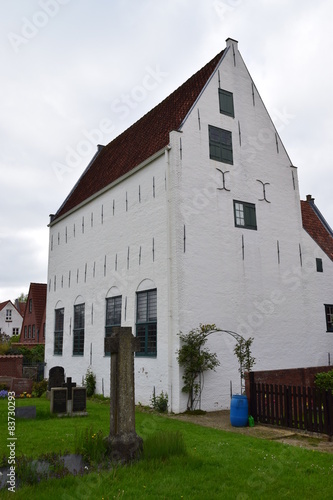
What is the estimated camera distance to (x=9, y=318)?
66.1 metres

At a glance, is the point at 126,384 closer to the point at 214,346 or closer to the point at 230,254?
the point at 214,346

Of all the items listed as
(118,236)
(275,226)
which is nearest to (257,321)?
Answer: (275,226)

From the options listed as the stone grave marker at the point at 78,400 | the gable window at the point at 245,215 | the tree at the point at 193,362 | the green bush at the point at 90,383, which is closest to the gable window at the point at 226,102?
the gable window at the point at 245,215

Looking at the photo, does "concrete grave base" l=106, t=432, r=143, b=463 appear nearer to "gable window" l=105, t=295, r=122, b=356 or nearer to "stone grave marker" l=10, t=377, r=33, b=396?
"gable window" l=105, t=295, r=122, b=356

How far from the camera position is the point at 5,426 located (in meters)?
11.0

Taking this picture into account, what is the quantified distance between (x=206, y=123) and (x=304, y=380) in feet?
30.9

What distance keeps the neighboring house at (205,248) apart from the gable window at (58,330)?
6.83 ft

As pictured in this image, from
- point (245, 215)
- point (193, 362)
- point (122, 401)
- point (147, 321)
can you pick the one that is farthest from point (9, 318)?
point (122, 401)

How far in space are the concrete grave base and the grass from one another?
191 millimetres

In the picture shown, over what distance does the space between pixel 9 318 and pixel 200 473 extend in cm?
6435

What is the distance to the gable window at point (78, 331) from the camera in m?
20.5

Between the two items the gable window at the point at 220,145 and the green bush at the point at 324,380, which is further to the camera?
the gable window at the point at 220,145

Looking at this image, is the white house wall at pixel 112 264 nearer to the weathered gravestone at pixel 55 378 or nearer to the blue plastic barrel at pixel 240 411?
the weathered gravestone at pixel 55 378

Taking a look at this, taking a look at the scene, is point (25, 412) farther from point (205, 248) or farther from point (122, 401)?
point (205, 248)
